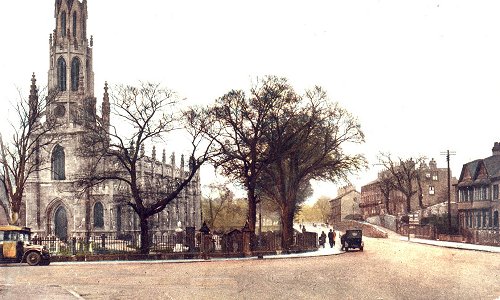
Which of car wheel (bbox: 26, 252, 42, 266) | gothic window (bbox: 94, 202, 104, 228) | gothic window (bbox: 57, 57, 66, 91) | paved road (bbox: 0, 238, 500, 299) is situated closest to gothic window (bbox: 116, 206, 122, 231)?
gothic window (bbox: 94, 202, 104, 228)

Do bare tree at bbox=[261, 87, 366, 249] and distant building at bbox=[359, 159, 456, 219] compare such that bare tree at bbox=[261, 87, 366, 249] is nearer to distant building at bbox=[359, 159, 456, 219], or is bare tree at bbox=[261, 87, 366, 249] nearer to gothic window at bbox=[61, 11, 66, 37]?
gothic window at bbox=[61, 11, 66, 37]

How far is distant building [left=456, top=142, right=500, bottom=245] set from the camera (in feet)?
198

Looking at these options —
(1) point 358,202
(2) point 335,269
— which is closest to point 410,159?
(1) point 358,202

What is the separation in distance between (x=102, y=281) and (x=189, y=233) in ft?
58.9

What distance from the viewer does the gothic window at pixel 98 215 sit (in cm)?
6619

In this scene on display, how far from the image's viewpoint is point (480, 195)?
211 ft

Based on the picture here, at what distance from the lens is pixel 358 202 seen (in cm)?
15438

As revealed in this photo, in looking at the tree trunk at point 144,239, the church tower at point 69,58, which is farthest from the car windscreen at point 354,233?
the church tower at point 69,58

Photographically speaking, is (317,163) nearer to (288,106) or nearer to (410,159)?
(288,106)

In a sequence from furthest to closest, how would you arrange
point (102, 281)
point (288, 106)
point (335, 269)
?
point (288, 106) → point (335, 269) → point (102, 281)

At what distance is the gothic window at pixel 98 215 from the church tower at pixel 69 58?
919 cm

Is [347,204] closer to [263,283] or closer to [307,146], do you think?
[307,146]

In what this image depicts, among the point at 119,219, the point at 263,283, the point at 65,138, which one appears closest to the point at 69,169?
the point at 65,138

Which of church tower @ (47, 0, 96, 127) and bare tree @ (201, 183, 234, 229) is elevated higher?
church tower @ (47, 0, 96, 127)
